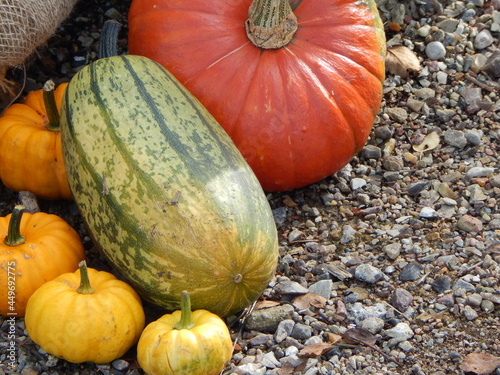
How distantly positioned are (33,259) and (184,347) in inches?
31.7

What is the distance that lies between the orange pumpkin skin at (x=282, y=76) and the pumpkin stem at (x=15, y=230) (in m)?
1.01

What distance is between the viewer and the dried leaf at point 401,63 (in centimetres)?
441

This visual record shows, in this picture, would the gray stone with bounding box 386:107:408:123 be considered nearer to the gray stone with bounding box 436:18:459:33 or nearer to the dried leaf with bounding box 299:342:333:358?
the gray stone with bounding box 436:18:459:33

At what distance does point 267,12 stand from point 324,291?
4.27ft

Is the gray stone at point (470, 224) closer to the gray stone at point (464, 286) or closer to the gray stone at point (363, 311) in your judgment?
the gray stone at point (464, 286)

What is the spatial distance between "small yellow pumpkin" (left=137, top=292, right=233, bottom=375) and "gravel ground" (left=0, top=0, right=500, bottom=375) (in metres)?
0.17

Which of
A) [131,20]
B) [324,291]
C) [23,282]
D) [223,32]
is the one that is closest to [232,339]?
[324,291]

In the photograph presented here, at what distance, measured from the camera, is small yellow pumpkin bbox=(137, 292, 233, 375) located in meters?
2.69

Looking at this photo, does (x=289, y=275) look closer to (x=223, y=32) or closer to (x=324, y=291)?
(x=324, y=291)

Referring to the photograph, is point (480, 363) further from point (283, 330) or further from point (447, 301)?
point (283, 330)

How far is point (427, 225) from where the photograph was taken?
3.58m

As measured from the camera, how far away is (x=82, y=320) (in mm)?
2797

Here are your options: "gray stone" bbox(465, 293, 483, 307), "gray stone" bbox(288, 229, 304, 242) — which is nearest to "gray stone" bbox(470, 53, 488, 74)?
"gray stone" bbox(288, 229, 304, 242)

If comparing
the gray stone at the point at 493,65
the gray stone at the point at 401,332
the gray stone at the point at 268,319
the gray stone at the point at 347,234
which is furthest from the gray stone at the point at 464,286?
the gray stone at the point at 493,65
